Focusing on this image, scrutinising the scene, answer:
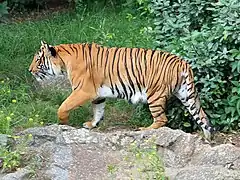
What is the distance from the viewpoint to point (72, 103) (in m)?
7.18

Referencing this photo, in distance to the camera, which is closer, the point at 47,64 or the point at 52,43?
the point at 47,64

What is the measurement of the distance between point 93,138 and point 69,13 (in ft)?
23.5

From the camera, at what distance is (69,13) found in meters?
12.7

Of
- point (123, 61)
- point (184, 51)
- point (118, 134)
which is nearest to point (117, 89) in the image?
point (123, 61)

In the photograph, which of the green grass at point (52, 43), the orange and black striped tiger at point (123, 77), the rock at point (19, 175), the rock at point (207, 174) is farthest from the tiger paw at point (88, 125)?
the rock at point (207, 174)

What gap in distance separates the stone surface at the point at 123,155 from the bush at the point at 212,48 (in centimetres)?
137

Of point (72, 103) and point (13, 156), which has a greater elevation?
point (13, 156)

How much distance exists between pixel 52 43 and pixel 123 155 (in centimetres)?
502

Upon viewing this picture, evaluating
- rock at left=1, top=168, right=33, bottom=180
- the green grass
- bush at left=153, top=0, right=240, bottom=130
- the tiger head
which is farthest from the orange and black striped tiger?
rock at left=1, top=168, right=33, bottom=180

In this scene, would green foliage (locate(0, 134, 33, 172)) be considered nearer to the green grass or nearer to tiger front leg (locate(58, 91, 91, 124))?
the green grass

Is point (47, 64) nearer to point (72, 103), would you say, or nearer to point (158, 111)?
point (72, 103)

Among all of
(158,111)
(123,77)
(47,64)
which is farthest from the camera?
(47,64)

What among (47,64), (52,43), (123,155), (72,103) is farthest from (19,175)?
(52,43)

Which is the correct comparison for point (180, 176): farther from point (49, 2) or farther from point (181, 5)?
point (49, 2)
